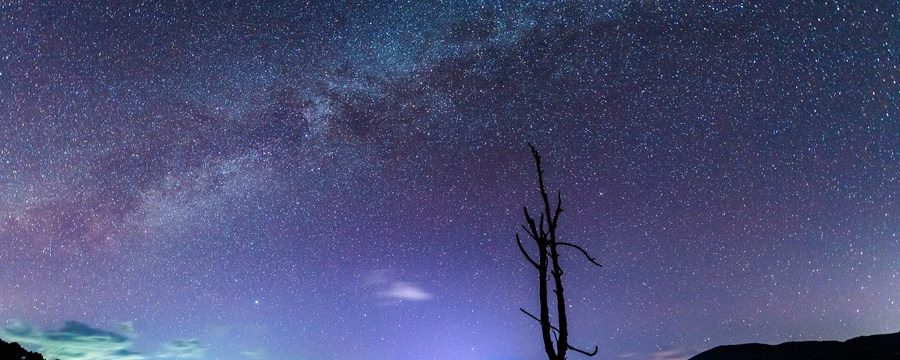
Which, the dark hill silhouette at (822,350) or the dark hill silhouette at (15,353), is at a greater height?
the dark hill silhouette at (822,350)

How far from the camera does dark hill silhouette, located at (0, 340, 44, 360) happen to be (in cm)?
2352

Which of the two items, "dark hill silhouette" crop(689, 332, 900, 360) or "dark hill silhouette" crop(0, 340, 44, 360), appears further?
"dark hill silhouette" crop(689, 332, 900, 360)

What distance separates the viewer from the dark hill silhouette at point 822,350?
388 ft

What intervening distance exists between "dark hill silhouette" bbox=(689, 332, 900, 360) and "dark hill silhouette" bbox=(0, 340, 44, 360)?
6054 inches

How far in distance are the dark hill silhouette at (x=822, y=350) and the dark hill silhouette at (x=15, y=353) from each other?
505 ft

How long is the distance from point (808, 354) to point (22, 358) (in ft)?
545

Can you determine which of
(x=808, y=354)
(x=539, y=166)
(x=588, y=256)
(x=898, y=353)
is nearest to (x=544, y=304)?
(x=588, y=256)

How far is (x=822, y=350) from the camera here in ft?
438

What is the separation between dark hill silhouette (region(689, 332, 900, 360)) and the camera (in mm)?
118312

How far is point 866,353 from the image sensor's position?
4715 inches

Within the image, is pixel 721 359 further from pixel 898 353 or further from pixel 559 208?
pixel 559 208

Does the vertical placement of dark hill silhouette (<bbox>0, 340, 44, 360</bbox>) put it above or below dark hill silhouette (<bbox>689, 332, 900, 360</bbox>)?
below

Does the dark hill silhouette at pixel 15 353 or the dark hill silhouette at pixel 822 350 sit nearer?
the dark hill silhouette at pixel 15 353

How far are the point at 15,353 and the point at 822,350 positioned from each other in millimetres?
169579
